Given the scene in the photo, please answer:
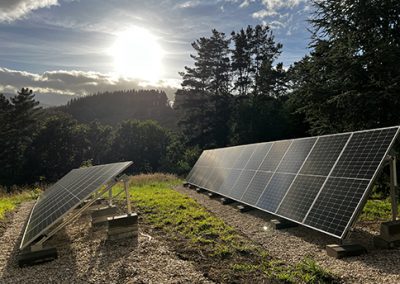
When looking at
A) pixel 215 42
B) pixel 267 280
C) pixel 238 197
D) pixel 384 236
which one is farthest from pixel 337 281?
pixel 215 42

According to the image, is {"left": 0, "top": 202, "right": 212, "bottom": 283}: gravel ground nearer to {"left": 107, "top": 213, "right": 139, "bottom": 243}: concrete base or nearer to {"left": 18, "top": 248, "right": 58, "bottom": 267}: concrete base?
{"left": 18, "top": 248, "right": 58, "bottom": 267}: concrete base

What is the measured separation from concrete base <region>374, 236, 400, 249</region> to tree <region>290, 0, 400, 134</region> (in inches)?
260

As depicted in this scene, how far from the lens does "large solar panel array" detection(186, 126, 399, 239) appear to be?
6.80 metres

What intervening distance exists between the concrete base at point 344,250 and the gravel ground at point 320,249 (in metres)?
0.10

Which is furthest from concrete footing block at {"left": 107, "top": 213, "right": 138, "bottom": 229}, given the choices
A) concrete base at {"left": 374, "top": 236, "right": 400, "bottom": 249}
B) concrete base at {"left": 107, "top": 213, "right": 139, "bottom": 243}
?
concrete base at {"left": 374, "top": 236, "right": 400, "bottom": 249}

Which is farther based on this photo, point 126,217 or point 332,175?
point 126,217

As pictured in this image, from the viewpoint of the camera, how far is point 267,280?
5613 mm

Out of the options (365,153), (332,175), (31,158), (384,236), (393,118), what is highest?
(393,118)

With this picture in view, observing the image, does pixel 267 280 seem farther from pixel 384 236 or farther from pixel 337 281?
pixel 384 236

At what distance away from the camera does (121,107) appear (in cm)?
14900

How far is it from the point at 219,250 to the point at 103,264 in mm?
2550

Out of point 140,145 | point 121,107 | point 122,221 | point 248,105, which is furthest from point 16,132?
point 121,107

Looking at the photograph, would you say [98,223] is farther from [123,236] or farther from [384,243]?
A: [384,243]

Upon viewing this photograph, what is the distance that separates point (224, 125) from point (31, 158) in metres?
30.4
